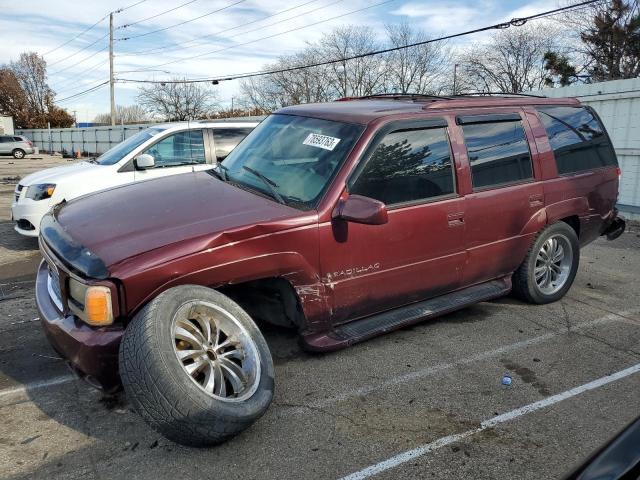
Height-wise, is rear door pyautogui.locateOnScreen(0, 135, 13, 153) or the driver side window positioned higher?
rear door pyautogui.locateOnScreen(0, 135, 13, 153)

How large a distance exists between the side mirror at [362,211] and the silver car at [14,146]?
1522 inches

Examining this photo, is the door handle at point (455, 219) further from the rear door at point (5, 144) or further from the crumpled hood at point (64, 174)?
the rear door at point (5, 144)

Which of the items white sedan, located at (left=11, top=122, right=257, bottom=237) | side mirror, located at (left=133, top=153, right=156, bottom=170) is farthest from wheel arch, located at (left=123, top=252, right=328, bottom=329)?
white sedan, located at (left=11, top=122, right=257, bottom=237)

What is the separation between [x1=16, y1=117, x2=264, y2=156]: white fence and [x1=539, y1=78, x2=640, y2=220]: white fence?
25169 millimetres

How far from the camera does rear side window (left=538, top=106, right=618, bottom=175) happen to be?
16.0 ft

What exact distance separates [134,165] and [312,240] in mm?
4735

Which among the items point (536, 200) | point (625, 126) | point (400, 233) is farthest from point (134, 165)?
point (625, 126)

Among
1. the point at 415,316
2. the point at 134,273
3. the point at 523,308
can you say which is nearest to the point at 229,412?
the point at 134,273

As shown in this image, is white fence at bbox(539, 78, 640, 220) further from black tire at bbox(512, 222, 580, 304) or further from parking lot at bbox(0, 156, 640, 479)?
parking lot at bbox(0, 156, 640, 479)

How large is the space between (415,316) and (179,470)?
2.07m

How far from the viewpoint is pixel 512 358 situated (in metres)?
3.97

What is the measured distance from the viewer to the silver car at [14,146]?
35.2 meters

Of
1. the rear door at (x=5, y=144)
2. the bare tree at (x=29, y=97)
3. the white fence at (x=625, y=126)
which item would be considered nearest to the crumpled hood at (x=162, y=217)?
the white fence at (x=625, y=126)

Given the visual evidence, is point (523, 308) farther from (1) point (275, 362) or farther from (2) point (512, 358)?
(1) point (275, 362)
